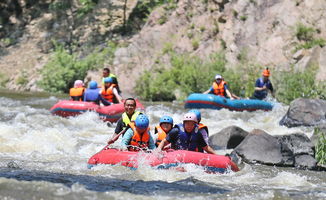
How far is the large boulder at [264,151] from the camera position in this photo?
9307 millimetres

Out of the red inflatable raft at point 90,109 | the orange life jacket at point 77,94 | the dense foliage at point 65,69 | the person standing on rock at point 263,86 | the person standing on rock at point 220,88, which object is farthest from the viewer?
the dense foliage at point 65,69

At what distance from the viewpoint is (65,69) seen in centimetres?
2459

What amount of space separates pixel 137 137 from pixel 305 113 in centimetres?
591

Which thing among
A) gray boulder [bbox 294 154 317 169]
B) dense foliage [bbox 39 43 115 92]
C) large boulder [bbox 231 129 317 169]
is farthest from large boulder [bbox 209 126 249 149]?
dense foliage [bbox 39 43 115 92]

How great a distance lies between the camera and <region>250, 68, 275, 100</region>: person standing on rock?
16906 mm

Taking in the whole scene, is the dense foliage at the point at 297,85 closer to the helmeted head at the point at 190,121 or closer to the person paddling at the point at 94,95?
the person paddling at the point at 94,95

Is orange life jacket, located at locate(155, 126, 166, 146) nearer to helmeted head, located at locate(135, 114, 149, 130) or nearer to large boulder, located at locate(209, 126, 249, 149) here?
helmeted head, located at locate(135, 114, 149, 130)

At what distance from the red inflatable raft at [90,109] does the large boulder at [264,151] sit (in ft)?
15.9

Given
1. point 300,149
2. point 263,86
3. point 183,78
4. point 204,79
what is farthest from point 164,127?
point 183,78

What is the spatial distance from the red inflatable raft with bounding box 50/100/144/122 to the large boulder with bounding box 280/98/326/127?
12.8ft

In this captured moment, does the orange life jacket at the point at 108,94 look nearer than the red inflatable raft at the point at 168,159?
No

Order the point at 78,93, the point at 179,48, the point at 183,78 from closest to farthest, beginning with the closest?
the point at 78,93 → the point at 183,78 → the point at 179,48

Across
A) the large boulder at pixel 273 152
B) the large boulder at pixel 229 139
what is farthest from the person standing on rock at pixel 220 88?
the large boulder at pixel 273 152

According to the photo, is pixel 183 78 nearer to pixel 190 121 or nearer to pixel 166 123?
pixel 166 123
